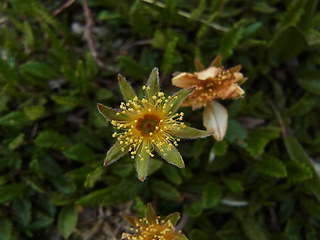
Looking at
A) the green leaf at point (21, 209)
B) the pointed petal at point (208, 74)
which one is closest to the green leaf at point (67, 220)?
the green leaf at point (21, 209)

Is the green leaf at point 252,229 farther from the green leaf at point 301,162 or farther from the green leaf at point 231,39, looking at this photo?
the green leaf at point 231,39

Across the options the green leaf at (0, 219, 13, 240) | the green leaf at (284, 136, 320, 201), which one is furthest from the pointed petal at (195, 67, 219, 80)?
the green leaf at (0, 219, 13, 240)

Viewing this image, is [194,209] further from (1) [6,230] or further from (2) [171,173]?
(1) [6,230]

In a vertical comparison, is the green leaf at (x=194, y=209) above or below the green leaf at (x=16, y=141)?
below

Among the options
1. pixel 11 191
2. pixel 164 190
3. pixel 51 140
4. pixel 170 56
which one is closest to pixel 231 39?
pixel 170 56

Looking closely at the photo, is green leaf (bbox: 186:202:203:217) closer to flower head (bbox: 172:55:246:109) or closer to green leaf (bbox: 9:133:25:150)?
flower head (bbox: 172:55:246:109)
